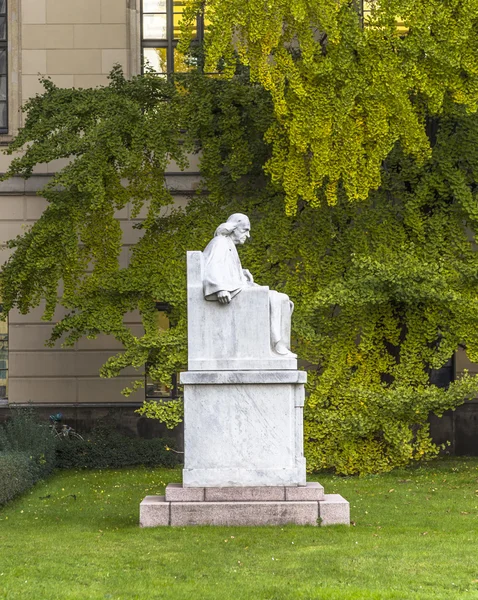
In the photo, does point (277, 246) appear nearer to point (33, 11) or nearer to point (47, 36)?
point (47, 36)

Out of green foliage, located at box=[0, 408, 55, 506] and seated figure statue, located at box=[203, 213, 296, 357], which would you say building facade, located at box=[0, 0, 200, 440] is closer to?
green foliage, located at box=[0, 408, 55, 506]

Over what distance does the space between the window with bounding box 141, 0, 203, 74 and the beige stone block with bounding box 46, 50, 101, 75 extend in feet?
3.92

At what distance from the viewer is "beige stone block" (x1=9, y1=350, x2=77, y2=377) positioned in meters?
21.7

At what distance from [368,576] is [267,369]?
353cm

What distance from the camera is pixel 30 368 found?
21.8m

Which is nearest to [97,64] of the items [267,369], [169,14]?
[169,14]

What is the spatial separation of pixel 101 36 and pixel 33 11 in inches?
Answer: 61.1

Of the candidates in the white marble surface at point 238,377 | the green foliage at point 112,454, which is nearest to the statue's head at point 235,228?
the white marble surface at point 238,377

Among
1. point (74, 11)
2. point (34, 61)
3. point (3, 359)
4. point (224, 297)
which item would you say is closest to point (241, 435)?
A: point (224, 297)

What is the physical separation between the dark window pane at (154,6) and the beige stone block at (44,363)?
7517 millimetres

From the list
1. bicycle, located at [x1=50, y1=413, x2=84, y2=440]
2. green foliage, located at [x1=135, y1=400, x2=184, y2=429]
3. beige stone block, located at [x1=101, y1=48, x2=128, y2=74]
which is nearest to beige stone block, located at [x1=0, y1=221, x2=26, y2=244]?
beige stone block, located at [x1=101, y1=48, x2=128, y2=74]

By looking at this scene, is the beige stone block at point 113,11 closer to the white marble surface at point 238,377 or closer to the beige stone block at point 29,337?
the beige stone block at point 29,337

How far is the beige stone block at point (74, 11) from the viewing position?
72.6 feet

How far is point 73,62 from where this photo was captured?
2211 cm
